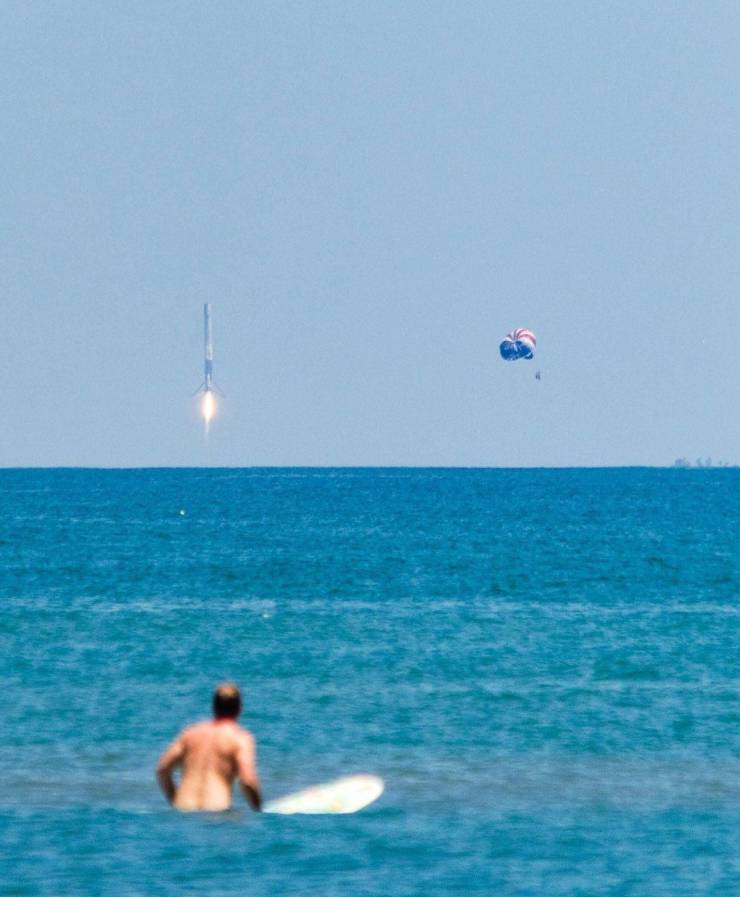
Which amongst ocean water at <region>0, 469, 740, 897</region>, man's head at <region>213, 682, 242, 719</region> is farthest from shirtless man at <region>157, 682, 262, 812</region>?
ocean water at <region>0, 469, 740, 897</region>

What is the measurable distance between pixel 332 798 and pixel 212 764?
8.72m

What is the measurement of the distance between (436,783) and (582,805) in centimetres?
302

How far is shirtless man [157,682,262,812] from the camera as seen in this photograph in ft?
71.2

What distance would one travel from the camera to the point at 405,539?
130 metres

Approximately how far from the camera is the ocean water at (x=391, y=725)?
88.7 ft

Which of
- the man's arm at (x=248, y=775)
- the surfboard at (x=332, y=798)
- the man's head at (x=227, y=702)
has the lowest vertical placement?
the surfboard at (x=332, y=798)

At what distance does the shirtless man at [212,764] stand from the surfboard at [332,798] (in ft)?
22.2

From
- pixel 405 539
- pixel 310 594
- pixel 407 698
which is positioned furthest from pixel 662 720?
pixel 405 539

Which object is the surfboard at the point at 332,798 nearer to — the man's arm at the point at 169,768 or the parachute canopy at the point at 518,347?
the man's arm at the point at 169,768

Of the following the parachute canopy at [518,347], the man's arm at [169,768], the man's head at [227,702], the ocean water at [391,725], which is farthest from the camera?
the parachute canopy at [518,347]

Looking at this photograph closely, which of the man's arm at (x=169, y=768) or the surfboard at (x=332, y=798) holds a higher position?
the man's arm at (x=169, y=768)

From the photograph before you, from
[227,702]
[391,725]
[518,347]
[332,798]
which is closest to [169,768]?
[227,702]

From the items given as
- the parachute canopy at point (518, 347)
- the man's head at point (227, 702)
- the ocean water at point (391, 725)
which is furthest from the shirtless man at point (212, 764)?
the parachute canopy at point (518, 347)

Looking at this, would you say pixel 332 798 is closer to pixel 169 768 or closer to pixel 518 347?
pixel 169 768
